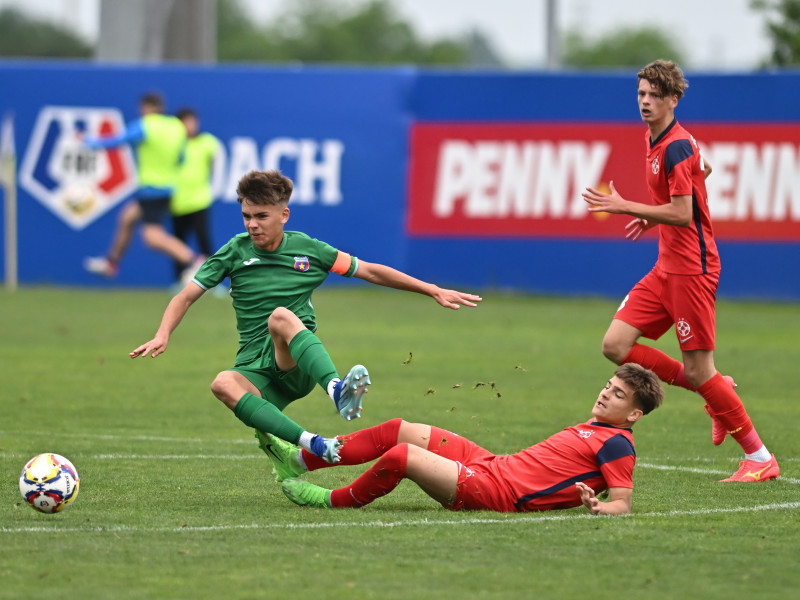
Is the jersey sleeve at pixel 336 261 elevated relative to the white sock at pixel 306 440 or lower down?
elevated

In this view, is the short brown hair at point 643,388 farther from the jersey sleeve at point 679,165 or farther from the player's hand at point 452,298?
the jersey sleeve at point 679,165

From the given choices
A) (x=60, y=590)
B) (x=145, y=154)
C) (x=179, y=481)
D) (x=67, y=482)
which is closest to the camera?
(x=60, y=590)

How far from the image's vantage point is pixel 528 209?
2055 centimetres

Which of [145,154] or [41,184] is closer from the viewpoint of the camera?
[145,154]

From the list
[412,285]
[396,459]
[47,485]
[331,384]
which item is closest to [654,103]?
[412,285]

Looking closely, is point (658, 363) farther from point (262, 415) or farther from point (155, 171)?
point (155, 171)

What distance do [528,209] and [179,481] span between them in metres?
13.6

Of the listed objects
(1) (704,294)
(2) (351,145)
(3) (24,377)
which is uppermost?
(2) (351,145)

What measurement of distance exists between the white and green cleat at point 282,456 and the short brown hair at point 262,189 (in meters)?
→ 1.18

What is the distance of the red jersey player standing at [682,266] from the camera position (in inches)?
303

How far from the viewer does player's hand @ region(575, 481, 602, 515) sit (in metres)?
6.32

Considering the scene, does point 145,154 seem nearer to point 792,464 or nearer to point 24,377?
point 24,377

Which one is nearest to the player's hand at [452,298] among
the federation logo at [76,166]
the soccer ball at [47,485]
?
the soccer ball at [47,485]

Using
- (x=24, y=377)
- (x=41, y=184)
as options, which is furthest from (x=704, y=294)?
(x=41, y=184)
